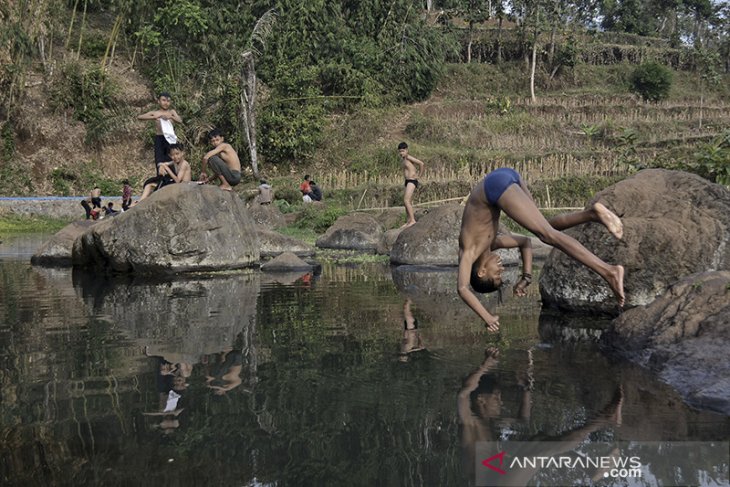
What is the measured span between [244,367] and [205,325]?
2080 millimetres

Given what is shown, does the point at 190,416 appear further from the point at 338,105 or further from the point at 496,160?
the point at 338,105

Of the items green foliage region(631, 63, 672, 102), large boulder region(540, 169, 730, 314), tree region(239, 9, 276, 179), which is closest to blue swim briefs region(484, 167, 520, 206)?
large boulder region(540, 169, 730, 314)

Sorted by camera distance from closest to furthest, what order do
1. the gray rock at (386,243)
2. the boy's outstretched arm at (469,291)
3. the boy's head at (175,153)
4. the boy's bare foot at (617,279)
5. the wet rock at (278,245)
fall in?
the boy's bare foot at (617,279) < the boy's outstretched arm at (469,291) < the boy's head at (175,153) < the wet rock at (278,245) < the gray rock at (386,243)

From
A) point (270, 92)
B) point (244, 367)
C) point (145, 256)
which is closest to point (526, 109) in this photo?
point (270, 92)

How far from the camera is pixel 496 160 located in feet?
104

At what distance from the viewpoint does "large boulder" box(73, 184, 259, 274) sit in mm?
13023

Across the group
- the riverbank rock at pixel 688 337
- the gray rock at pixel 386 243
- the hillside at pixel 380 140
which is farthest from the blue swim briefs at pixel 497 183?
the hillside at pixel 380 140

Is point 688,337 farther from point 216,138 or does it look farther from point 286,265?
point 216,138

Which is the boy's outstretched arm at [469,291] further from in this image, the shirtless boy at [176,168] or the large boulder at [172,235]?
the shirtless boy at [176,168]

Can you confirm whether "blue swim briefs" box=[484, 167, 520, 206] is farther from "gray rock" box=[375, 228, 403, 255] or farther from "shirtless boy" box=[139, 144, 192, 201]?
"gray rock" box=[375, 228, 403, 255]


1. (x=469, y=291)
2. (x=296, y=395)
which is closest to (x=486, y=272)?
(x=469, y=291)

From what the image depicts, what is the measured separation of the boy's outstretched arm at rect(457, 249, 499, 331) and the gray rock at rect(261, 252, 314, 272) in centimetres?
722

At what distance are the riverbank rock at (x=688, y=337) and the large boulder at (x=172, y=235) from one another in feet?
25.7

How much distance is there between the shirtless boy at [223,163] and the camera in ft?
46.9
